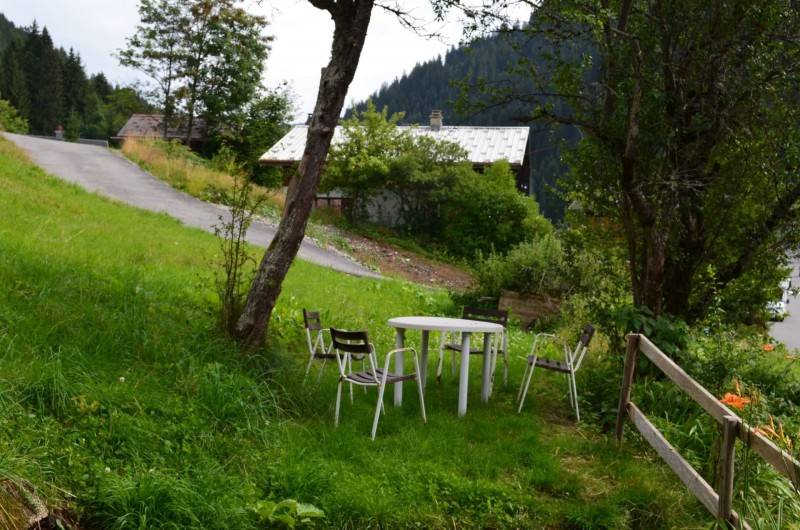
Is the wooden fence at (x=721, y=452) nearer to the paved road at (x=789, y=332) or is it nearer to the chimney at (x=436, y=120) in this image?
the paved road at (x=789, y=332)

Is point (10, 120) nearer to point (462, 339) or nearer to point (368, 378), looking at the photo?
point (462, 339)

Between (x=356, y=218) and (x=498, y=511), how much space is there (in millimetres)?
22890

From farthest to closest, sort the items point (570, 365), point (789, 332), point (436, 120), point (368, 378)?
point (436, 120) → point (789, 332) → point (570, 365) → point (368, 378)

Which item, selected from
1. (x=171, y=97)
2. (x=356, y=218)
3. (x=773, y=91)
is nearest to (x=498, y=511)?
(x=773, y=91)

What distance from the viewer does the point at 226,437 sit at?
5398 mm

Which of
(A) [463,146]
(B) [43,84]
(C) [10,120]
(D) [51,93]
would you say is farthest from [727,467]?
(B) [43,84]

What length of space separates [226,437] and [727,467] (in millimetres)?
3334

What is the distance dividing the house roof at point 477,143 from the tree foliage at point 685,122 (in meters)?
23.5

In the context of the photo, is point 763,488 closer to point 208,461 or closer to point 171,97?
point 208,461

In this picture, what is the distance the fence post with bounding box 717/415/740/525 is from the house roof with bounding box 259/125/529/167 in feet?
92.0

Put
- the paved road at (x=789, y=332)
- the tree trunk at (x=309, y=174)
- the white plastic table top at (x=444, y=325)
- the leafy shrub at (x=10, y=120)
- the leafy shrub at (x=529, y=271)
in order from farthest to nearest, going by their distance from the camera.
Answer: the leafy shrub at (x=10, y=120) → the paved road at (x=789, y=332) → the leafy shrub at (x=529, y=271) → the tree trunk at (x=309, y=174) → the white plastic table top at (x=444, y=325)

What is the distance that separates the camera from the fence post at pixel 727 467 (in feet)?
13.6

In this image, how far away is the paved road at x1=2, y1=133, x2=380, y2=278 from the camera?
17.4 meters

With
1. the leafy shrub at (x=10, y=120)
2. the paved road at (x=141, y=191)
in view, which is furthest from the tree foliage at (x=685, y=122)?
the leafy shrub at (x=10, y=120)
